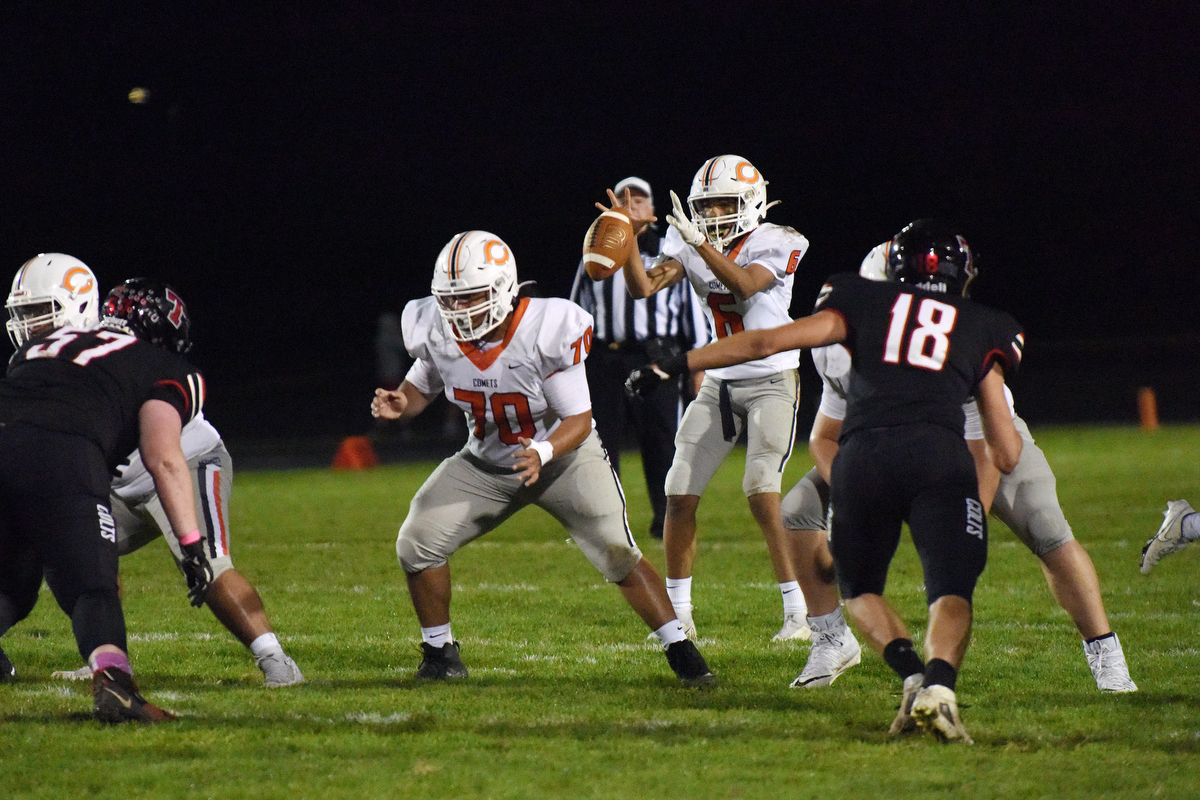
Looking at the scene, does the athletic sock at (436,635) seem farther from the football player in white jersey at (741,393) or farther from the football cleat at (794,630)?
the football cleat at (794,630)

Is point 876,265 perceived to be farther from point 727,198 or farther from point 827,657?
point 827,657

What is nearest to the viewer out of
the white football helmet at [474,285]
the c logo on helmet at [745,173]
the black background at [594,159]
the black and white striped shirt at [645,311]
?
the white football helmet at [474,285]

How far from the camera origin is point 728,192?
5016 millimetres

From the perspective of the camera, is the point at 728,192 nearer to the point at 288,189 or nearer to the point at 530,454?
the point at 530,454

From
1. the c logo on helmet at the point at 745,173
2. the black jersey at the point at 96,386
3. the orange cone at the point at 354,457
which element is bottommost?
the orange cone at the point at 354,457

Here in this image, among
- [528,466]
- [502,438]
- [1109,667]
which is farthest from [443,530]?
[1109,667]

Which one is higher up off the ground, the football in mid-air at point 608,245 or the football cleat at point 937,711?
the football in mid-air at point 608,245

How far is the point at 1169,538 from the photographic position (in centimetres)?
455

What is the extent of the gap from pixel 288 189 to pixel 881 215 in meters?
10.5

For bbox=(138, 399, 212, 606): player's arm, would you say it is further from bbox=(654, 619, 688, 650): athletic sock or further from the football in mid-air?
the football in mid-air

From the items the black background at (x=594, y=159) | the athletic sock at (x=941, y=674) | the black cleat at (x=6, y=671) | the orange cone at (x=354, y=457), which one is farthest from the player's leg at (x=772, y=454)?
the black background at (x=594, y=159)

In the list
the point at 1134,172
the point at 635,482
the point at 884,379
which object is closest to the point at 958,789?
the point at 884,379

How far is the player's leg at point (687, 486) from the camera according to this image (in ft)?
16.3

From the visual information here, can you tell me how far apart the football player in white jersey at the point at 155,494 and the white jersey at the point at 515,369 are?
775 millimetres
